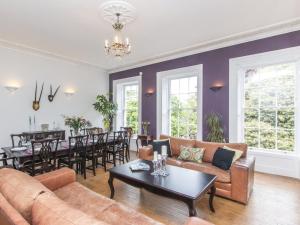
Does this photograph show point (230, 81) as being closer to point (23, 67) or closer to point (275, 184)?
point (275, 184)

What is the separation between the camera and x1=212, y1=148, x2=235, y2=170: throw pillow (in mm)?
3135

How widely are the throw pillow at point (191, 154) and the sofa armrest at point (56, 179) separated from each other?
217cm

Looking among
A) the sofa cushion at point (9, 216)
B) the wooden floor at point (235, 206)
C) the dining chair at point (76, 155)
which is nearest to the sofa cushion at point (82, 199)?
the sofa cushion at point (9, 216)

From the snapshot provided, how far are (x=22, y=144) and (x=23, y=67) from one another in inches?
95.9

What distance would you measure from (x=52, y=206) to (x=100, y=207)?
77 centimetres

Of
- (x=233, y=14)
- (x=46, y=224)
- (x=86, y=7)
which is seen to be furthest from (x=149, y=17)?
(x=46, y=224)

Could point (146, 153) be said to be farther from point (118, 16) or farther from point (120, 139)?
point (118, 16)

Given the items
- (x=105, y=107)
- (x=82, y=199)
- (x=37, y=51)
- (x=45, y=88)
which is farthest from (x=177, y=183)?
(x=37, y=51)

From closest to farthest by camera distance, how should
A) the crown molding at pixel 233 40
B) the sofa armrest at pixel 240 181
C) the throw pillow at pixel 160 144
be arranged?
1. the sofa armrest at pixel 240 181
2. the crown molding at pixel 233 40
3. the throw pillow at pixel 160 144

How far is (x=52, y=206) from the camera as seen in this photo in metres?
1.20

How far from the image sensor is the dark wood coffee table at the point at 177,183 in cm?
212

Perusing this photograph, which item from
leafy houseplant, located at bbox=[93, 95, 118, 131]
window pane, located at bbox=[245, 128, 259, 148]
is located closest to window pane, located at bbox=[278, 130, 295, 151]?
window pane, located at bbox=[245, 128, 259, 148]

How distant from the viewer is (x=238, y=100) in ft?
14.8

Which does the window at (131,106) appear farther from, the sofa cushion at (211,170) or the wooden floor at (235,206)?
the sofa cushion at (211,170)
